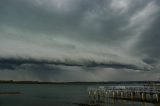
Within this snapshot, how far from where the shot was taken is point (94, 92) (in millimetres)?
77125

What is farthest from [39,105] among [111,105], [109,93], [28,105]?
[109,93]

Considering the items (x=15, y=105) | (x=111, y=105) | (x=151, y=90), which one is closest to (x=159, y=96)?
(x=151, y=90)

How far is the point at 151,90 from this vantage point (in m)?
63.1

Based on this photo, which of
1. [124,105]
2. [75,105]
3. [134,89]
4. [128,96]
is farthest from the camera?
[128,96]

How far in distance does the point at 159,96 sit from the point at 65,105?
24706 millimetres

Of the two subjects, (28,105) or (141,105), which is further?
(28,105)

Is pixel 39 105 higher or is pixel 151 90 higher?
pixel 151 90

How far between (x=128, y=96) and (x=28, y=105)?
96.9ft

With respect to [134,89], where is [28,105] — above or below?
below

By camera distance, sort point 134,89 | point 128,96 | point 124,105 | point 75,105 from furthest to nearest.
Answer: point 128,96 < point 134,89 < point 75,105 < point 124,105

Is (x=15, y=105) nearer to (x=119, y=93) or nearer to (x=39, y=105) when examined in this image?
(x=39, y=105)

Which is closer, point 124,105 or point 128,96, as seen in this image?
point 124,105

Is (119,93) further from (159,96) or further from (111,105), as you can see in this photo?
(111,105)

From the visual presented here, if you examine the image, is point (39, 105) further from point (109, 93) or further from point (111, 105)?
point (109, 93)
